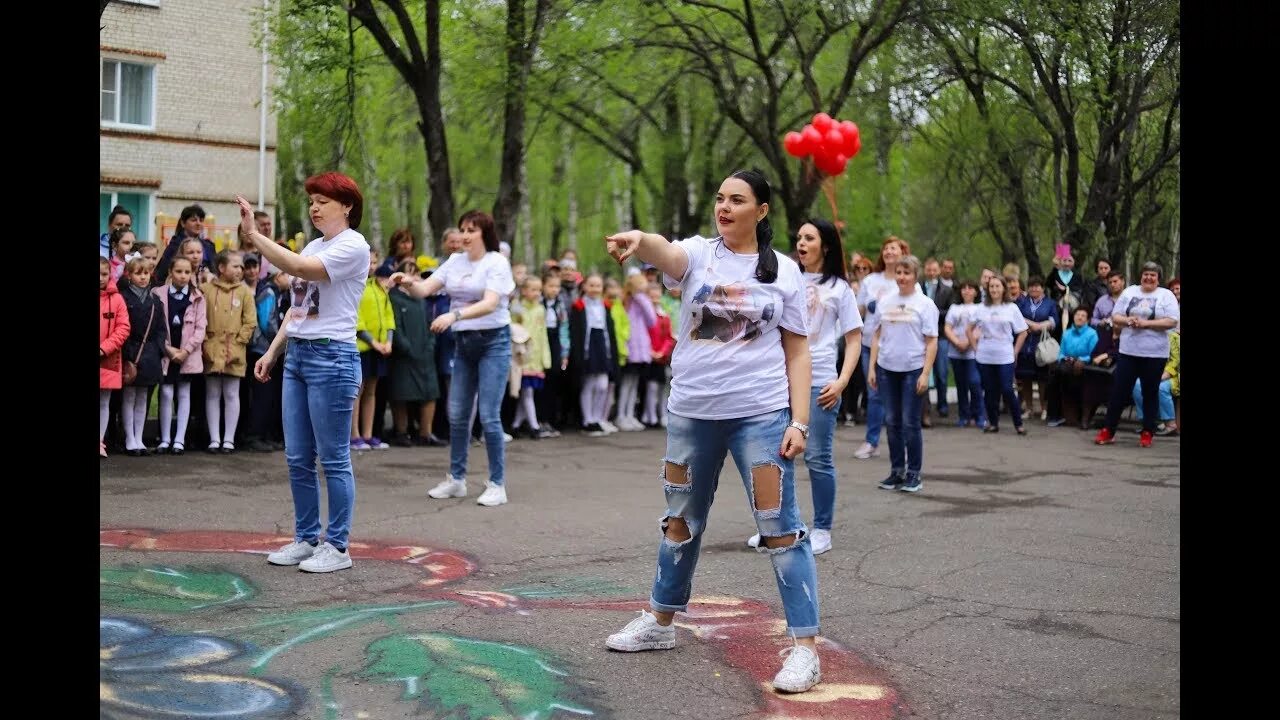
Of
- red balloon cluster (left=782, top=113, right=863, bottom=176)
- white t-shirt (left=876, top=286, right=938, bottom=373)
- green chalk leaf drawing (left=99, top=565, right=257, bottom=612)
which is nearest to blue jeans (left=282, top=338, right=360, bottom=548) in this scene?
green chalk leaf drawing (left=99, top=565, right=257, bottom=612)

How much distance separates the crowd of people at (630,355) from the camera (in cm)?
513

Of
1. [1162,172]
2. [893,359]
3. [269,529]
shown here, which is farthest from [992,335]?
[269,529]

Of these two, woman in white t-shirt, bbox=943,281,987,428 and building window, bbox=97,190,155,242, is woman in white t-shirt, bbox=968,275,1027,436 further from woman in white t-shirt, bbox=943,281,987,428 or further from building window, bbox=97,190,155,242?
building window, bbox=97,190,155,242

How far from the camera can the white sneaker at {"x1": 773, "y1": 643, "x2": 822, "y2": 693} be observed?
4742 millimetres

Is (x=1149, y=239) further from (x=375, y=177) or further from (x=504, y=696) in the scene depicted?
(x=375, y=177)

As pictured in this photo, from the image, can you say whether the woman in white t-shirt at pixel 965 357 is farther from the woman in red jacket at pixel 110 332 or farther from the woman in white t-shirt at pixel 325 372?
the woman in white t-shirt at pixel 325 372

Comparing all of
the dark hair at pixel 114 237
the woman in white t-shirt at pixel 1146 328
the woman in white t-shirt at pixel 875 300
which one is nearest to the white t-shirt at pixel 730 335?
the woman in white t-shirt at pixel 875 300

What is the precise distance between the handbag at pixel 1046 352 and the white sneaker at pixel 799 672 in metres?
14.1

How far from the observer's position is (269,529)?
794 cm

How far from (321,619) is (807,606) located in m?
2.17

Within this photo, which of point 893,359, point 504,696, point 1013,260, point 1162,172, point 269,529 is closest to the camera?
point 504,696

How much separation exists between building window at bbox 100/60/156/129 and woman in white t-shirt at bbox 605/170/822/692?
2560cm

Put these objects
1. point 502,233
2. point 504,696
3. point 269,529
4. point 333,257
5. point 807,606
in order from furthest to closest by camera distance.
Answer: point 502,233 → point 269,529 → point 333,257 → point 807,606 → point 504,696

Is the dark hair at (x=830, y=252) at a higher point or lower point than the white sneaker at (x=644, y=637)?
higher
